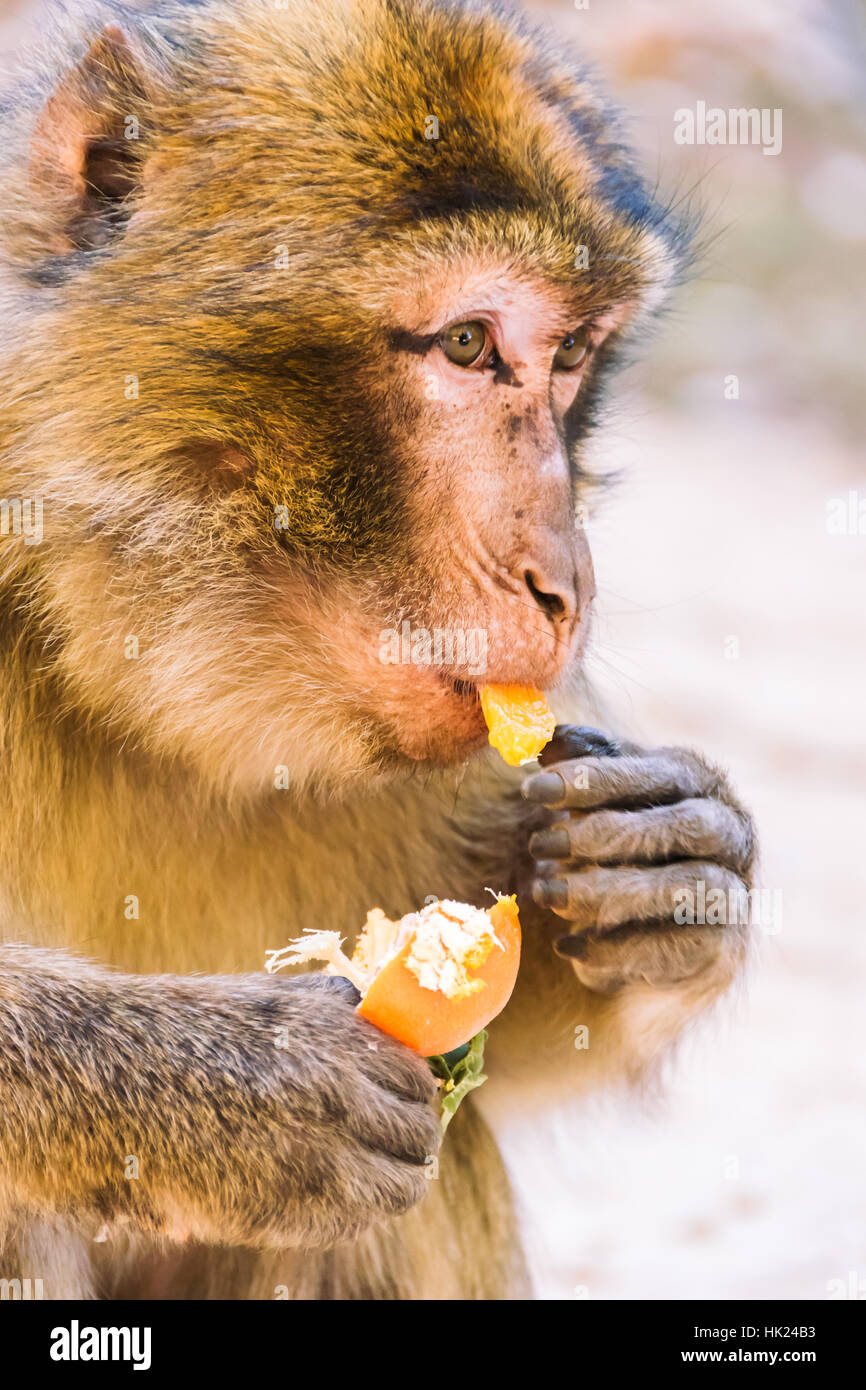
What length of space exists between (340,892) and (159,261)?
1.15 meters

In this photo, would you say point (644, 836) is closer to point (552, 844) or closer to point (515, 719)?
point (552, 844)

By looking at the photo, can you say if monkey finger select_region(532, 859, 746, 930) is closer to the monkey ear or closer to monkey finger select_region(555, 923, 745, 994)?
monkey finger select_region(555, 923, 745, 994)

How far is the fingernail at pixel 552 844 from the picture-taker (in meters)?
2.46

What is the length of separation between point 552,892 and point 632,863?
0.15 meters

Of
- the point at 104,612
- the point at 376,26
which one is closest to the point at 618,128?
the point at 376,26

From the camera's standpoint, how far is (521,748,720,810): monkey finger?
242 cm

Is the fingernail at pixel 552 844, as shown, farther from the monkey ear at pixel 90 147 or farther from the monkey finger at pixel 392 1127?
the monkey ear at pixel 90 147

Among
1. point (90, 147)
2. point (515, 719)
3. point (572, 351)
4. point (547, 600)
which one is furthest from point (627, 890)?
point (90, 147)

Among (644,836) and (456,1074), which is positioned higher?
(644,836)

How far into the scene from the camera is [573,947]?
2.52 meters

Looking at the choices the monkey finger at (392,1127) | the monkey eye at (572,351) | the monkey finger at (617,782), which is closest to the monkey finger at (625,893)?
the monkey finger at (617,782)

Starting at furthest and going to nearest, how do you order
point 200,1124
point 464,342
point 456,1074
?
point 456,1074
point 464,342
point 200,1124

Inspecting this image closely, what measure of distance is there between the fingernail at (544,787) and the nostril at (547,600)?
0.33m

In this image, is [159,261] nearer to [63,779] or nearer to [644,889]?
[63,779]
